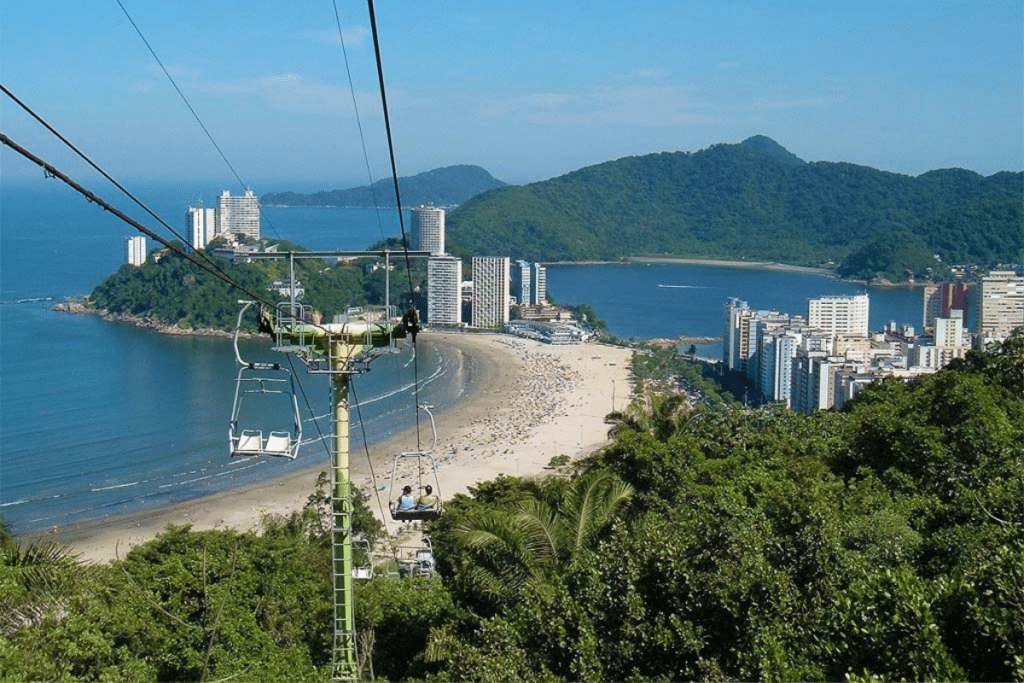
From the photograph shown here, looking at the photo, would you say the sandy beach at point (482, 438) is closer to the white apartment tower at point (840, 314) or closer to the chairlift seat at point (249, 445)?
the chairlift seat at point (249, 445)

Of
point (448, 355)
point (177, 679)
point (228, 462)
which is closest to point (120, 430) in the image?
point (228, 462)

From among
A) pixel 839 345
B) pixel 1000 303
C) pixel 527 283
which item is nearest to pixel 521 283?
pixel 527 283

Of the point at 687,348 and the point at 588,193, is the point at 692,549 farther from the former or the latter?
the point at 588,193

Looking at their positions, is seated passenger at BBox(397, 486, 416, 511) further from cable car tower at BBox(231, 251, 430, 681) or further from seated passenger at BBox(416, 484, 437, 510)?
cable car tower at BBox(231, 251, 430, 681)

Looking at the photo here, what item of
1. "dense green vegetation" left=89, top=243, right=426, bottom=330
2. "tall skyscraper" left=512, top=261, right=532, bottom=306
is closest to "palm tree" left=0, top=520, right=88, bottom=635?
"dense green vegetation" left=89, top=243, right=426, bottom=330

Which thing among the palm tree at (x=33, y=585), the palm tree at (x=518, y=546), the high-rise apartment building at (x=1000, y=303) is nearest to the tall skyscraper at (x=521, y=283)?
the high-rise apartment building at (x=1000, y=303)

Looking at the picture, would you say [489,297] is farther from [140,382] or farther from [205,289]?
[140,382]

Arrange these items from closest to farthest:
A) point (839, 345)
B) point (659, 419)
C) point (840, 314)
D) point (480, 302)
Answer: point (659, 419)
point (839, 345)
point (840, 314)
point (480, 302)
